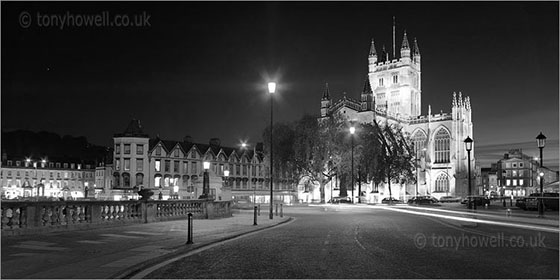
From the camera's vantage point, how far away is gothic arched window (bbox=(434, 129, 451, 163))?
114500 millimetres

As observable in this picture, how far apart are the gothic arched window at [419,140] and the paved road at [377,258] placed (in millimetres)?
100161

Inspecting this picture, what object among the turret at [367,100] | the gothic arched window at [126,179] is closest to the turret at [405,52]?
the turret at [367,100]

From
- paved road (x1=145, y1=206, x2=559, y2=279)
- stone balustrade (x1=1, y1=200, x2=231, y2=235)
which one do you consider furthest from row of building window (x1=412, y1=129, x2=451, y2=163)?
paved road (x1=145, y1=206, x2=559, y2=279)

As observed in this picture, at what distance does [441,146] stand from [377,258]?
108 meters

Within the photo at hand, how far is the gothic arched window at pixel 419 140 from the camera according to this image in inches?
4604

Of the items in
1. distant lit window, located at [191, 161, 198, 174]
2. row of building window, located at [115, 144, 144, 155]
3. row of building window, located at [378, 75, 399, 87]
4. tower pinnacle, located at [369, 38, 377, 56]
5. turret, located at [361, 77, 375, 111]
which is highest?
tower pinnacle, located at [369, 38, 377, 56]

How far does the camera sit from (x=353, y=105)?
360 feet

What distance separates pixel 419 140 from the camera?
118 meters

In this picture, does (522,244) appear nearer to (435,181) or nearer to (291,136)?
(291,136)

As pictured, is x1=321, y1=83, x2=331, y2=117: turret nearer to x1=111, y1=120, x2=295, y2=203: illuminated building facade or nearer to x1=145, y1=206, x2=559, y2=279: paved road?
x1=111, y1=120, x2=295, y2=203: illuminated building facade

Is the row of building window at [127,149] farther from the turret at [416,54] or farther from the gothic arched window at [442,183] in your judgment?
the turret at [416,54]

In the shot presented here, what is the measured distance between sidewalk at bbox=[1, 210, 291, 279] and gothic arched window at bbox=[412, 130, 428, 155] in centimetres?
10075

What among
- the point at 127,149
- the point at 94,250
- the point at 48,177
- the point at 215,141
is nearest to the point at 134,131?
the point at 127,149

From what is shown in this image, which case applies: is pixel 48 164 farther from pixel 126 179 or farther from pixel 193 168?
pixel 193 168
